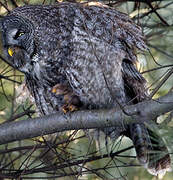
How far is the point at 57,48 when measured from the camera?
325cm

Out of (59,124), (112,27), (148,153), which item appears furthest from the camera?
(148,153)

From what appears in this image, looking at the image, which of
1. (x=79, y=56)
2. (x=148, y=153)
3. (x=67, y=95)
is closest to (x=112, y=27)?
(x=79, y=56)

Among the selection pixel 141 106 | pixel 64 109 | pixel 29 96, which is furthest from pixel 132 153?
pixel 141 106

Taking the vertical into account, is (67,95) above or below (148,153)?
above

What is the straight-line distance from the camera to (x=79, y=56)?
3133mm

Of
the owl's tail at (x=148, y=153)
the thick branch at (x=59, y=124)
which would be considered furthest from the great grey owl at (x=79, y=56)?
the thick branch at (x=59, y=124)

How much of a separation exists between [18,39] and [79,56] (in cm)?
55

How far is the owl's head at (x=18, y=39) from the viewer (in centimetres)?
335

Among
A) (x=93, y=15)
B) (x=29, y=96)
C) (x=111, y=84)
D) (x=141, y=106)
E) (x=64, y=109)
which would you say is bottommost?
(x=141, y=106)

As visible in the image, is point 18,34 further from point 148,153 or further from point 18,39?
point 148,153

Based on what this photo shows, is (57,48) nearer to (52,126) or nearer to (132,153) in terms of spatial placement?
(52,126)

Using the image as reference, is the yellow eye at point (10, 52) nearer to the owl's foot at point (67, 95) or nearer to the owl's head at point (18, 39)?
the owl's head at point (18, 39)

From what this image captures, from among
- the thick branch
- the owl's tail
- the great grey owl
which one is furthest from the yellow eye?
the owl's tail

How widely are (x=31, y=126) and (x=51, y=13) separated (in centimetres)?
99
